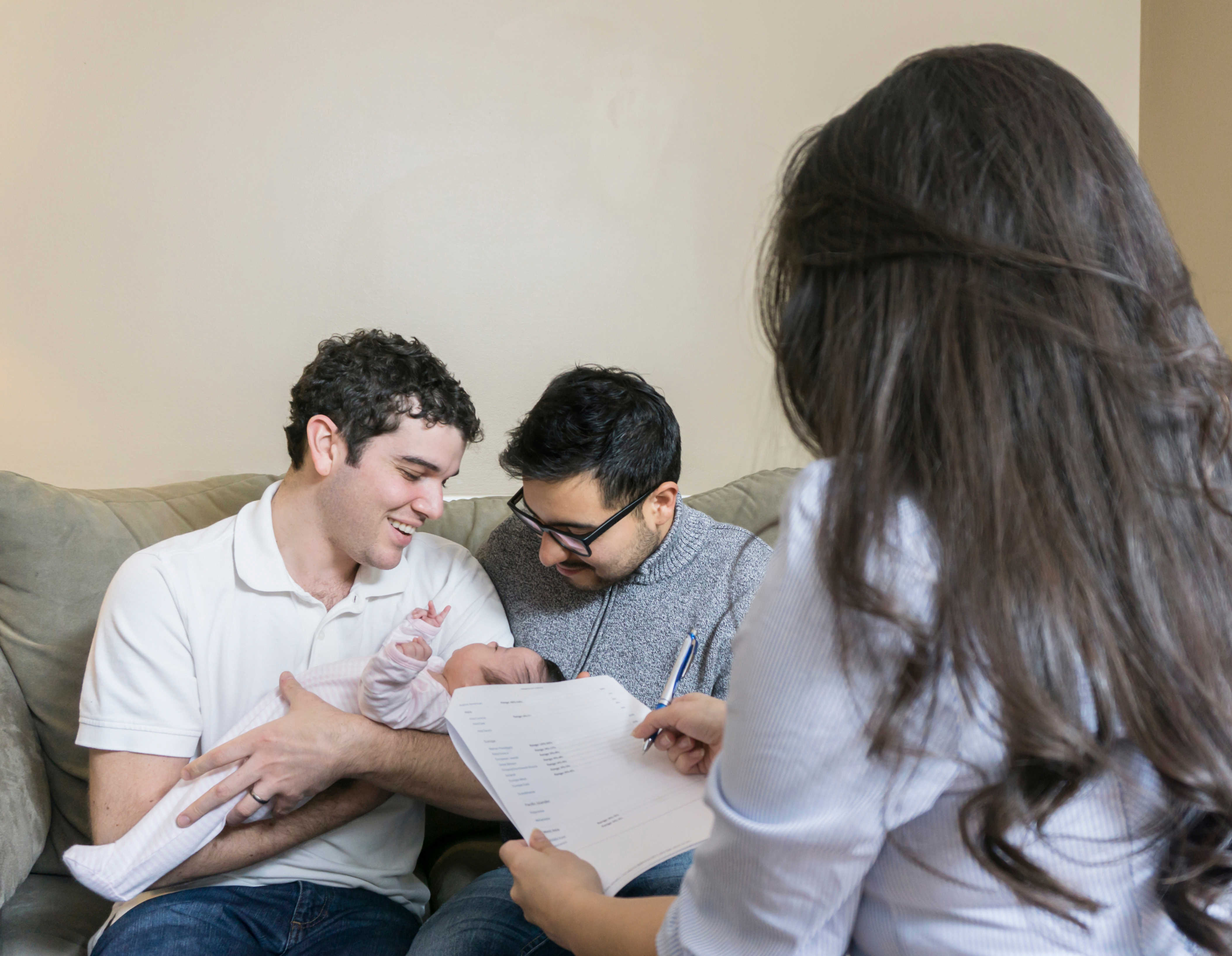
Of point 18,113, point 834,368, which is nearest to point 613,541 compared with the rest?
point 834,368

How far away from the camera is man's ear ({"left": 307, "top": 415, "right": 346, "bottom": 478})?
4.97 feet

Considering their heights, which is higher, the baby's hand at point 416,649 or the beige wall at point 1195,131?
the beige wall at point 1195,131

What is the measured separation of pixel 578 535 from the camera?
1474mm

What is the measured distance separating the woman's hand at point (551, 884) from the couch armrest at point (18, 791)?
0.95 meters

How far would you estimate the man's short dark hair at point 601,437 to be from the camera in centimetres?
145

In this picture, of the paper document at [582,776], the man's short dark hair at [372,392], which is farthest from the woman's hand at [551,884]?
the man's short dark hair at [372,392]

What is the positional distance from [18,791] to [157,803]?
37 cm

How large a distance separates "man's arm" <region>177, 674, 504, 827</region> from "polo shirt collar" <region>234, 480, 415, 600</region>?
0.17 metres

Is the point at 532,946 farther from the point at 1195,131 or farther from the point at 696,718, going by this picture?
the point at 1195,131

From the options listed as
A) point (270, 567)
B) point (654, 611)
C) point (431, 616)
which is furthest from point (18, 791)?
point (654, 611)

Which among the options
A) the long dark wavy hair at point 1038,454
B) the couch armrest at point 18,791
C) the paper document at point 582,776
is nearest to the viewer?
the long dark wavy hair at point 1038,454

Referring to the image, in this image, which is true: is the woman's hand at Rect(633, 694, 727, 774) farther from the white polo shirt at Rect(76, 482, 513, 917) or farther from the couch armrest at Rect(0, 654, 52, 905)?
the couch armrest at Rect(0, 654, 52, 905)

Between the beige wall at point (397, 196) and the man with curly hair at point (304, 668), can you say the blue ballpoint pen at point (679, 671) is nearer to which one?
the man with curly hair at point (304, 668)

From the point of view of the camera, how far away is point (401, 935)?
132cm
